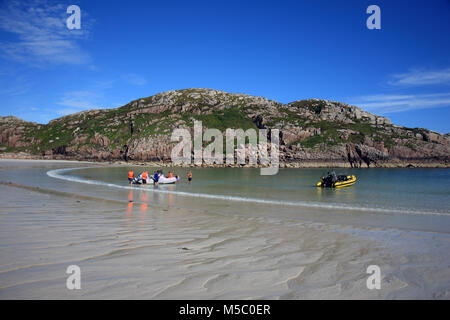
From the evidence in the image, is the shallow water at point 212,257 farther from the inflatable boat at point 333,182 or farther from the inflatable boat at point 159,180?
the inflatable boat at point 333,182

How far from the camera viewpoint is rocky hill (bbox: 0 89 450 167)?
133000mm

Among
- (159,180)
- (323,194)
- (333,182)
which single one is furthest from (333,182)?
(159,180)

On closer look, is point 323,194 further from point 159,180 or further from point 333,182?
point 159,180

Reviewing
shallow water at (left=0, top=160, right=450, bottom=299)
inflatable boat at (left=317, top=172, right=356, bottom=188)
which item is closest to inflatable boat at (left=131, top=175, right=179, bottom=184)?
inflatable boat at (left=317, top=172, right=356, bottom=188)

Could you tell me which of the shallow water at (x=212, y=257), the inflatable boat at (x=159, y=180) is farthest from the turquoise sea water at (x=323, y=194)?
the shallow water at (x=212, y=257)

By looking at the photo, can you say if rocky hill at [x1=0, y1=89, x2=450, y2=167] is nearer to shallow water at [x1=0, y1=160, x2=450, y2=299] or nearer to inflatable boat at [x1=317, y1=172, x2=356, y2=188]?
inflatable boat at [x1=317, y1=172, x2=356, y2=188]

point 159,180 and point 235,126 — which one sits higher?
point 235,126

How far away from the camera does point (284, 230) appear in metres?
11.1

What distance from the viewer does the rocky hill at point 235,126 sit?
133000 millimetres

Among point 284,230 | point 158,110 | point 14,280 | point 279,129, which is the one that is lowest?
point 284,230

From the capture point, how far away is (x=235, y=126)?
150 meters
